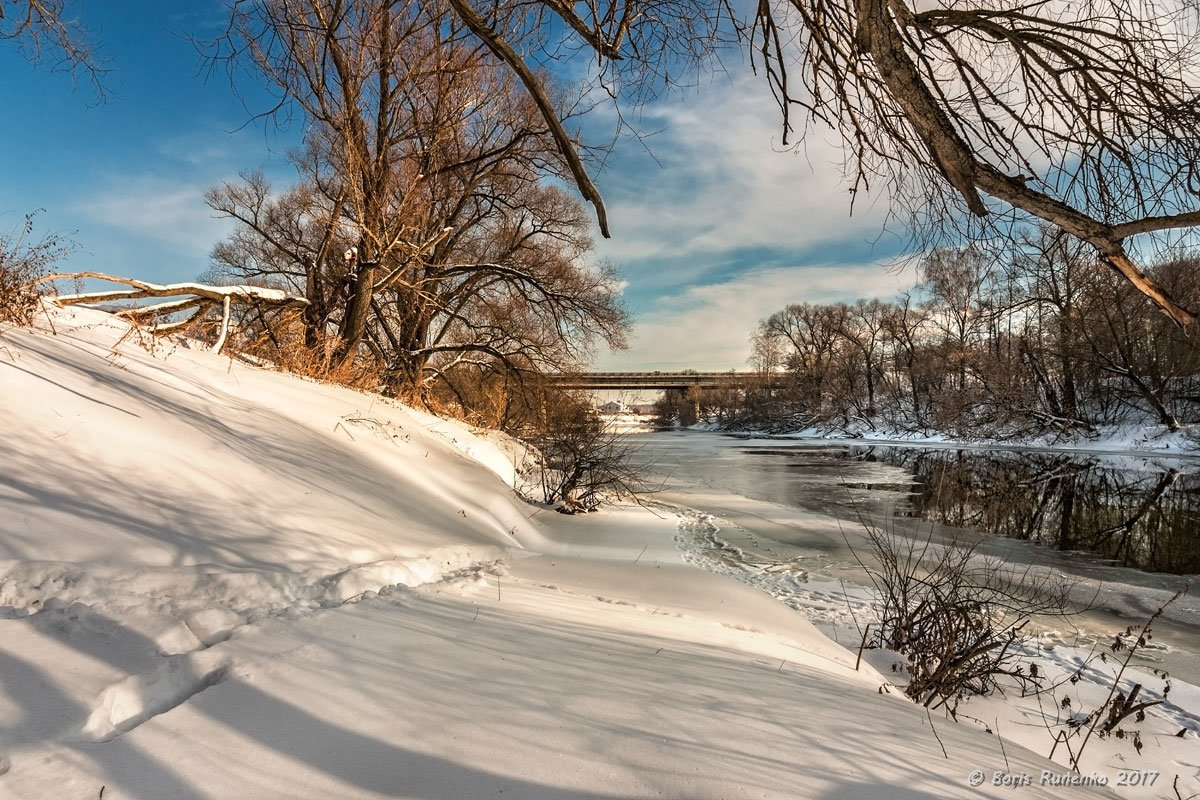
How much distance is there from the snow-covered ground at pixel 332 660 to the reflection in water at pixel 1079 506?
→ 7628 mm

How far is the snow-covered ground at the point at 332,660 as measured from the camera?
5.02 ft

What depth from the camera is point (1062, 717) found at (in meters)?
3.58

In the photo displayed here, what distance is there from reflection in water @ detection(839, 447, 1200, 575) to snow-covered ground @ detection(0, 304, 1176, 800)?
7628 mm

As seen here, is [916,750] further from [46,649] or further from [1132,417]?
[1132,417]

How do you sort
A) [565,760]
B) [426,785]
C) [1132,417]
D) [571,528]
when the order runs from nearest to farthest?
[426,785]
[565,760]
[571,528]
[1132,417]

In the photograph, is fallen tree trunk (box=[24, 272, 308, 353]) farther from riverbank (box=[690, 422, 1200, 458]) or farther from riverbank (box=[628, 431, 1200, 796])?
riverbank (box=[690, 422, 1200, 458])

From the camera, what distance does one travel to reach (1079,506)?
12.3 m

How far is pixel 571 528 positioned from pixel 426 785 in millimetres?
7086

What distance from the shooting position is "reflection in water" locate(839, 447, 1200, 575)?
346 inches

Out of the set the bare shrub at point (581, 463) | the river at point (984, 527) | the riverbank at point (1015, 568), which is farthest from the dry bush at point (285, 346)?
the riverbank at point (1015, 568)

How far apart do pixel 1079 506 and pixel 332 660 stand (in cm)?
1538

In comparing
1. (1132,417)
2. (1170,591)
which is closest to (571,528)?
(1170,591)

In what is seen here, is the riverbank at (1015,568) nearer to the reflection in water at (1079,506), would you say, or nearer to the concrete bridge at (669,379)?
the reflection in water at (1079,506)

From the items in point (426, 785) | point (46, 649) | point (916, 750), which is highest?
point (46, 649)
